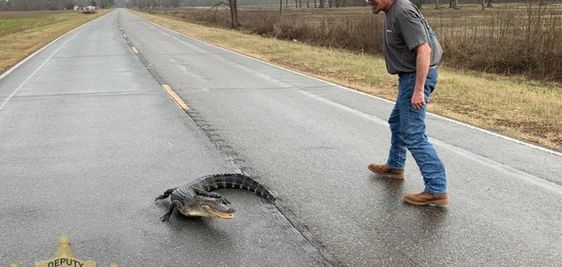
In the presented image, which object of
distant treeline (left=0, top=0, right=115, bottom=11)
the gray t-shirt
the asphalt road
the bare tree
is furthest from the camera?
distant treeline (left=0, top=0, right=115, bottom=11)

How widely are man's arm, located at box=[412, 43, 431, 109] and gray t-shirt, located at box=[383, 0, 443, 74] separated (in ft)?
0.20

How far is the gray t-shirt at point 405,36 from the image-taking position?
15.6 feet

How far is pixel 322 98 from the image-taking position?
→ 36.3 feet

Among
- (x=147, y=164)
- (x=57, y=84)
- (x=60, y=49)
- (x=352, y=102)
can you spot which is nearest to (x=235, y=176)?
(x=147, y=164)

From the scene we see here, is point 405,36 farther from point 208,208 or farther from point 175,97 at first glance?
point 175,97

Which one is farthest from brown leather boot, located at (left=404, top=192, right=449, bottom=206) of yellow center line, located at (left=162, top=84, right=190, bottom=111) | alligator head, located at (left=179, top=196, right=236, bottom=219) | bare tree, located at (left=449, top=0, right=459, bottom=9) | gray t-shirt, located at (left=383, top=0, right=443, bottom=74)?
bare tree, located at (left=449, top=0, right=459, bottom=9)

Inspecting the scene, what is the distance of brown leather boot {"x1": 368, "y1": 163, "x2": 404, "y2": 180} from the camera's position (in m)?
5.83

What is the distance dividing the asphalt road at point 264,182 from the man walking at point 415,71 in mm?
233

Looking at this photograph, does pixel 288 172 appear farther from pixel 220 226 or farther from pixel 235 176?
pixel 220 226

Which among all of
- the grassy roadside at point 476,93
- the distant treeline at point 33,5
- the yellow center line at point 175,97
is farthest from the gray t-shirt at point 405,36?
the distant treeline at point 33,5

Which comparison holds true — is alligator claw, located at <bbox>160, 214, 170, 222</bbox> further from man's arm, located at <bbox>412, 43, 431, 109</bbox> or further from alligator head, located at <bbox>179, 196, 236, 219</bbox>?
man's arm, located at <bbox>412, 43, 431, 109</bbox>

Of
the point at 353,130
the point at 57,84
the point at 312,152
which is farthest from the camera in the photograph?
the point at 57,84

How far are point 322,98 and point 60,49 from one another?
16562mm

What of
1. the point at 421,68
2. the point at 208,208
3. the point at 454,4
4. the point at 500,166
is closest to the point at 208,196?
the point at 208,208
